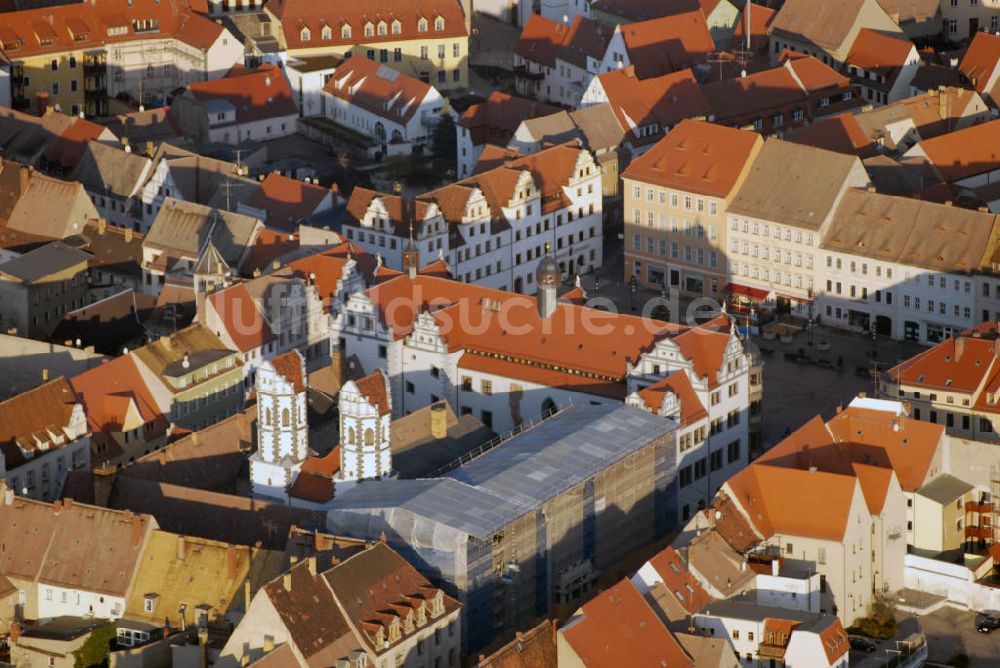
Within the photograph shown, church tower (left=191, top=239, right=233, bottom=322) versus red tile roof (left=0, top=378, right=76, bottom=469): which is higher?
church tower (left=191, top=239, right=233, bottom=322)

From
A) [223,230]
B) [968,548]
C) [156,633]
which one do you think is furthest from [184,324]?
[968,548]

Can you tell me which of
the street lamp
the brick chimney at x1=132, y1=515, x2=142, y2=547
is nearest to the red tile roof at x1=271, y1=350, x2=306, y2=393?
the brick chimney at x1=132, y1=515, x2=142, y2=547

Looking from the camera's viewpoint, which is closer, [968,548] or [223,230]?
[968,548]

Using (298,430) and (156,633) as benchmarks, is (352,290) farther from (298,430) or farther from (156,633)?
(156,633)

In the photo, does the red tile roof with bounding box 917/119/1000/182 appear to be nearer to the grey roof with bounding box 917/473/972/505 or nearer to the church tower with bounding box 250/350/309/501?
the grey roof with bounding box 917/473/972/505

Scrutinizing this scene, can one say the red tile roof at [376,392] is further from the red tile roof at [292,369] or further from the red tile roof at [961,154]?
the red tile roof at [961,154]

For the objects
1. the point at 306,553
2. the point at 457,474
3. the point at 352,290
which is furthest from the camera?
the point at 352,290
